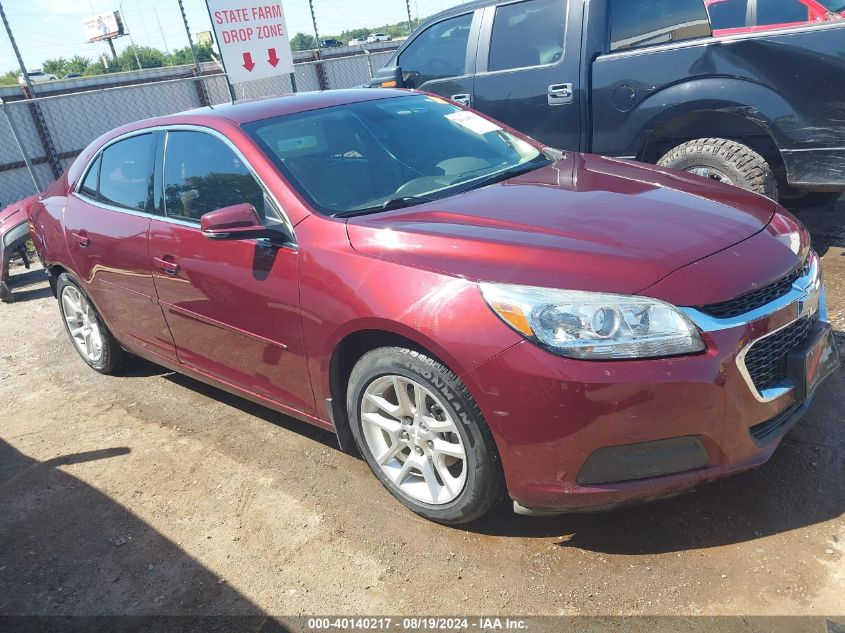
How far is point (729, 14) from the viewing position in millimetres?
7414

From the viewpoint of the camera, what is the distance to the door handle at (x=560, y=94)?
17.5ft

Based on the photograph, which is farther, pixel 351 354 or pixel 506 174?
pixel 506 174

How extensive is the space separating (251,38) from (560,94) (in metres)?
5.36

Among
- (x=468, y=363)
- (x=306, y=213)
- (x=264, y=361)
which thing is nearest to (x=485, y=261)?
(x=468, y=363)

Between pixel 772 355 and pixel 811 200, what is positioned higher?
pixel 772 355

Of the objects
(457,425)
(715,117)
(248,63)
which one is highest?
(248,63)

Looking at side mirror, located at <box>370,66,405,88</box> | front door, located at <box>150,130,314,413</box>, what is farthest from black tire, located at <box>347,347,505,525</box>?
side mirror, located at <box>370,66,405,88</box>

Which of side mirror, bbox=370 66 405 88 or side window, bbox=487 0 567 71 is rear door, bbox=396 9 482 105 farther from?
side window, bbox=487 0 567 71

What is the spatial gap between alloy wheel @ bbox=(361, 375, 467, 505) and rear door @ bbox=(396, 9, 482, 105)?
401 cm

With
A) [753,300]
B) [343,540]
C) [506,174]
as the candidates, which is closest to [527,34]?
[506,174]

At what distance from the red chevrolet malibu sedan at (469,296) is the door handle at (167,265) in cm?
1

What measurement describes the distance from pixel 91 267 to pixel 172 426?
1.13 m

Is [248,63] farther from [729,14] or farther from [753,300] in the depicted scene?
[753,300]

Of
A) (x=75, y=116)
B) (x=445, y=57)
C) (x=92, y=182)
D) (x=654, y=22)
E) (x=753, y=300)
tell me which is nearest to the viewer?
(x=753, y=300)
